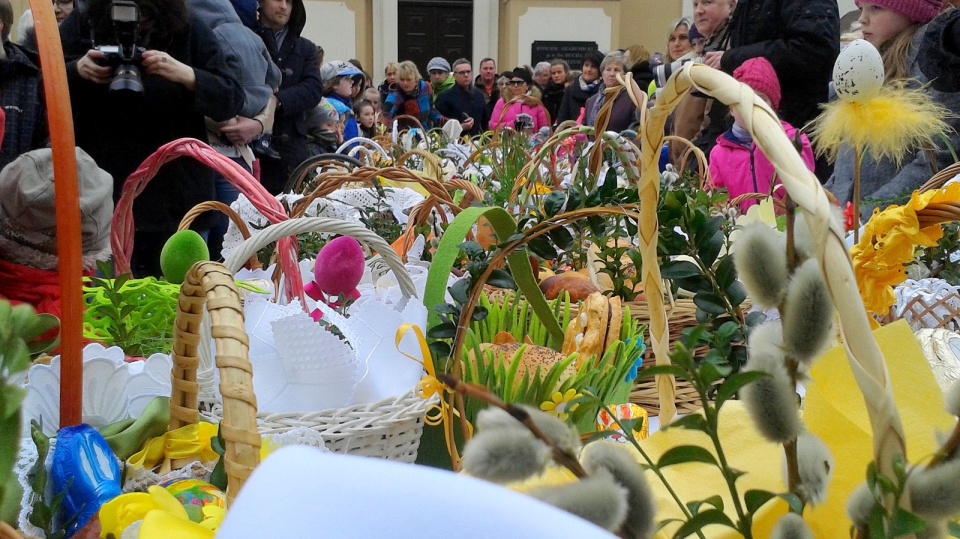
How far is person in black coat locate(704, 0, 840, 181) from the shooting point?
227 centimetres

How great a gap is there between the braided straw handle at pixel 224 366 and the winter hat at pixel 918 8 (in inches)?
68.5

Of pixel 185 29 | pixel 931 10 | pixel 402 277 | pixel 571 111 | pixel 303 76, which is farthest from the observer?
pixel 571 111

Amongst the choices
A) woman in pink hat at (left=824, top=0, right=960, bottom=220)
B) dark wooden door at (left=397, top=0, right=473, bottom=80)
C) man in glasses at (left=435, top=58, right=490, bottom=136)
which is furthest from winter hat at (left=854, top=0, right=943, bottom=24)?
dark wooden door at (left=397, top=0, right=473, bottom=80)

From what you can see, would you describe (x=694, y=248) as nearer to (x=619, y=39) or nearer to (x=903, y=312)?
(x=903, y=312)

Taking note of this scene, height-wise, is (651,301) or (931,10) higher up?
(931,10)

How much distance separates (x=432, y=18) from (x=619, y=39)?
252 cm

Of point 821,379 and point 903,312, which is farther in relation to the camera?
point 903,312

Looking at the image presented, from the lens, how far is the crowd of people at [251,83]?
60.9 inches

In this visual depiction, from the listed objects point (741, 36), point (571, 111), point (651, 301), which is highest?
point (741, 36)

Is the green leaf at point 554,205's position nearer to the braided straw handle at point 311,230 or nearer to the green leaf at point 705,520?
the braided straw handle at point 311,230

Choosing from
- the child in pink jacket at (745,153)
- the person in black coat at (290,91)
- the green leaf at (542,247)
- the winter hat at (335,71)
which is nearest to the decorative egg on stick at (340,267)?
the green leaf at (542,247)

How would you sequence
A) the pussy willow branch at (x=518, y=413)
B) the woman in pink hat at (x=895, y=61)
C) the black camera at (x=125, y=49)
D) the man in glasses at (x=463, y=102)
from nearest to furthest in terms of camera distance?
the pussy willow branch at (x=518, y=413) < the black camera at (x=125, y=49) < the woman in pink hat at (x=895, y=61) < the man in glasses at (x=463, y=102)

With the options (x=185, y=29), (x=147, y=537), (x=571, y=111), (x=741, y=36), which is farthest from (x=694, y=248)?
(x=571, y=111)

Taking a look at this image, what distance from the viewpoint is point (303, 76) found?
2.60 metres
